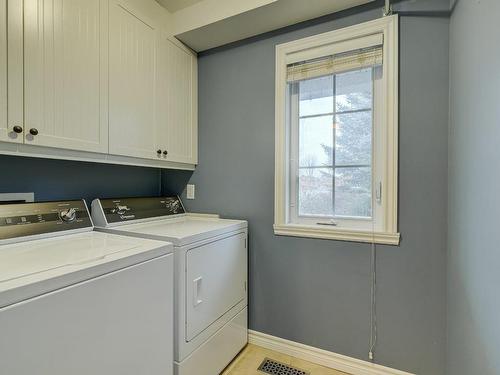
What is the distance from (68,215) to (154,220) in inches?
21.5

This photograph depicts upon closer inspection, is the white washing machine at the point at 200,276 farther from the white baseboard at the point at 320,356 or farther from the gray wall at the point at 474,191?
the gray wall at the point at 474,191

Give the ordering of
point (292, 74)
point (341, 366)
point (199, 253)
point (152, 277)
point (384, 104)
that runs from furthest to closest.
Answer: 1. point (292, 74)
2. point (341, 366)
3. point (384, 104)
4. point (199, 253)
5. point (152, 277)

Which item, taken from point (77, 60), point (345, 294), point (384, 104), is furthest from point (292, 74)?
point (345, 294)

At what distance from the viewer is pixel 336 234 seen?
168 centimetres

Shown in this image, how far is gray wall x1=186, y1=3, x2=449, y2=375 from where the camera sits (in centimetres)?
146

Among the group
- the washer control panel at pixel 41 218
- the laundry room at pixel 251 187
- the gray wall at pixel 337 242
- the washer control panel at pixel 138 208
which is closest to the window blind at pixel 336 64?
the laundry room at pixel 251 187

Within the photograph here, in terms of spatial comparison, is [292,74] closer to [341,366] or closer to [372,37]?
[372,37]

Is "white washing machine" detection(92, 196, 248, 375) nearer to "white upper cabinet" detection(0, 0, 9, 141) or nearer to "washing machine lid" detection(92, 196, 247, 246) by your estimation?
"washing machine lid" detection(92, 196, 247, 246)

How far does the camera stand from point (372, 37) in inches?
62.1

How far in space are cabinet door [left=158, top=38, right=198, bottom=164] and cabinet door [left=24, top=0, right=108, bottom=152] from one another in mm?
441

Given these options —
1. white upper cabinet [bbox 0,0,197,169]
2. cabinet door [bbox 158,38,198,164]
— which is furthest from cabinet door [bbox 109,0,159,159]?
cabinet door [bbox 158,38,198,164]

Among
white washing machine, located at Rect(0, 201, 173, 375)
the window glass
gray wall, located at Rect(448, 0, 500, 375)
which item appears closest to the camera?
white washing machine, located at Rect(0, 201, 173, 375)

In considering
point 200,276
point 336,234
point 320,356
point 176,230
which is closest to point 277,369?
point 320,356

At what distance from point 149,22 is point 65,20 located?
1.88ft
